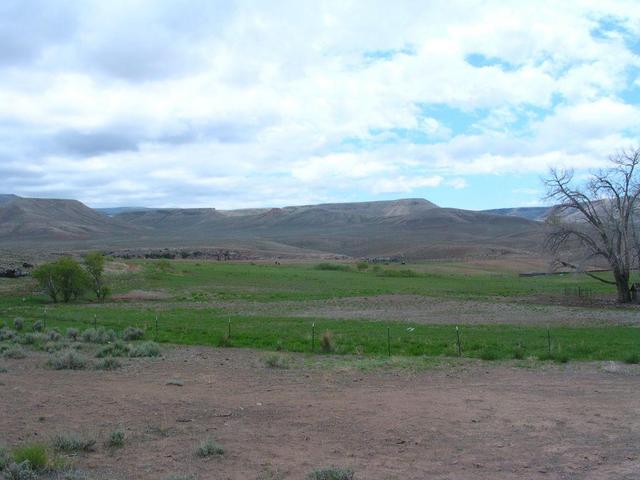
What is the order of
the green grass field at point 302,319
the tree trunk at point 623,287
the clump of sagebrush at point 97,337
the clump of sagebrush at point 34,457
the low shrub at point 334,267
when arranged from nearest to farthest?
1. the clump of sagebrush at point 34,457
2. the green grass field at point 302,319
3. the clump of sagebrush at point 97,337
4. the tree trunk at point 623,287
5. the low shrub at point 334,267

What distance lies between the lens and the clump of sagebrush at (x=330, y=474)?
877 centimetres

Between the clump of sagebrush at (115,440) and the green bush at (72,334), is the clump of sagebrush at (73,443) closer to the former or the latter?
the clump of sagebrush at (115,440)

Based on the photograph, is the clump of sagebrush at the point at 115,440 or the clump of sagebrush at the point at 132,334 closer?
the clump of sagebrush at the point at 115,440

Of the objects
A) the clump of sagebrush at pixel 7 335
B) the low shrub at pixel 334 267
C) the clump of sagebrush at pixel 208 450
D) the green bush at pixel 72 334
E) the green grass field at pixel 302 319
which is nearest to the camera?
the clump of sagebrush at pixel 208 450

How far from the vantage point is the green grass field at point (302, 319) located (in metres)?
22.6

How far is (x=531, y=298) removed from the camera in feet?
163

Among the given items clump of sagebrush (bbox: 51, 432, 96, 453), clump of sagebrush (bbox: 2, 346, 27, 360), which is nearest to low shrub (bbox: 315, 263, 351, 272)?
clump of sagebrush (bbox: 2, 346, 27, 360)

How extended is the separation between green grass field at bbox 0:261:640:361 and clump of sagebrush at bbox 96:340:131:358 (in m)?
3.65

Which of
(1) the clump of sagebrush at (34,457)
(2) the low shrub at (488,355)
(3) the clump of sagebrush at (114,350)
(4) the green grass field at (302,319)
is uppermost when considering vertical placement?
(1) the clump of sagebrush at (34,457)

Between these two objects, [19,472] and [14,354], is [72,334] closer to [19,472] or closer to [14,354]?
[14,354]

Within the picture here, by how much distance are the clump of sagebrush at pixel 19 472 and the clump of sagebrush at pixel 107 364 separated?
9.36 meters

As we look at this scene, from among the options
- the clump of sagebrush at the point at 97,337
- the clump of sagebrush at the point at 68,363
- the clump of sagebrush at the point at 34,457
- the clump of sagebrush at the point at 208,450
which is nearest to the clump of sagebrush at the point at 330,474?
the clump of sagebrush at the point at 208,450

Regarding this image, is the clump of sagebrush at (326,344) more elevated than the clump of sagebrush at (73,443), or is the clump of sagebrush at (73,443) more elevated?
the clump of sagebrush at (73,443)

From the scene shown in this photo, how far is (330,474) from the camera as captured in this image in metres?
8.84
